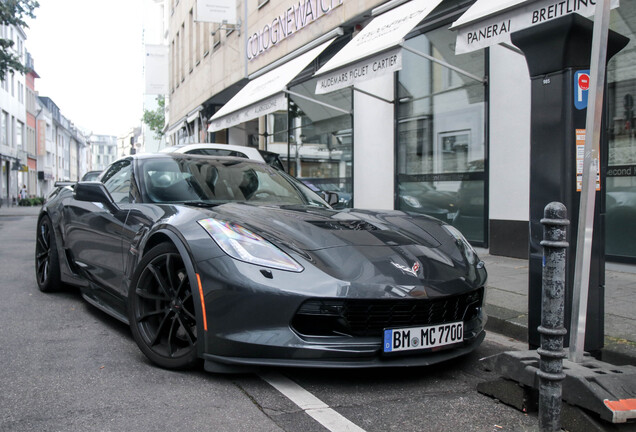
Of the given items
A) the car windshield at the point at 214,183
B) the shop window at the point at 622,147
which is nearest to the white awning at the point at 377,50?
the shop window at the point at 622,147

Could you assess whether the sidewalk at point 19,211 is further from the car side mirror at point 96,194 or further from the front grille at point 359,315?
the front grille at point 359,315

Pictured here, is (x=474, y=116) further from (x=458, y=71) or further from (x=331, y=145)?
(x=331, y=145)

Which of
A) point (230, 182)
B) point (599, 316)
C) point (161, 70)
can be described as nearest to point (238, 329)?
point (230, 182)

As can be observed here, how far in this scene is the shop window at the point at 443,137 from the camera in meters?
8.48

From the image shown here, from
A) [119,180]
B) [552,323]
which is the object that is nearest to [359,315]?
[552,323]

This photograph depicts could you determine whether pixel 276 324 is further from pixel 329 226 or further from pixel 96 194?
pixel 96 194

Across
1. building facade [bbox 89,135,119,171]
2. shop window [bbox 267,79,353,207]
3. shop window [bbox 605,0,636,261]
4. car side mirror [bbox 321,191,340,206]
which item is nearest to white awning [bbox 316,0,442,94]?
shop window [bbox 267,79,353,207]

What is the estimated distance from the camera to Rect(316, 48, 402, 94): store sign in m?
7.62

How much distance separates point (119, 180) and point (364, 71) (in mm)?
4622

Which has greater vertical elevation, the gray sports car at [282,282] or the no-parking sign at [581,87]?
the no-parking sign at [581,87]

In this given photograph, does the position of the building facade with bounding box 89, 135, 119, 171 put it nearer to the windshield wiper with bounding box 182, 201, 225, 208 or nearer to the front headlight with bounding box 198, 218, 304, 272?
the windshield wiper with bounding box 182, 201, 225, 208

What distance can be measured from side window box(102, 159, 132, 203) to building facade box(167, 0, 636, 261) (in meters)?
3.83

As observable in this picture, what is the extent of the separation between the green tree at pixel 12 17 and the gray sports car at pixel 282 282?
1988 centimetres

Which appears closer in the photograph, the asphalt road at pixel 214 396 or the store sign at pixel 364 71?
the asphalt road at pixel 214 396
